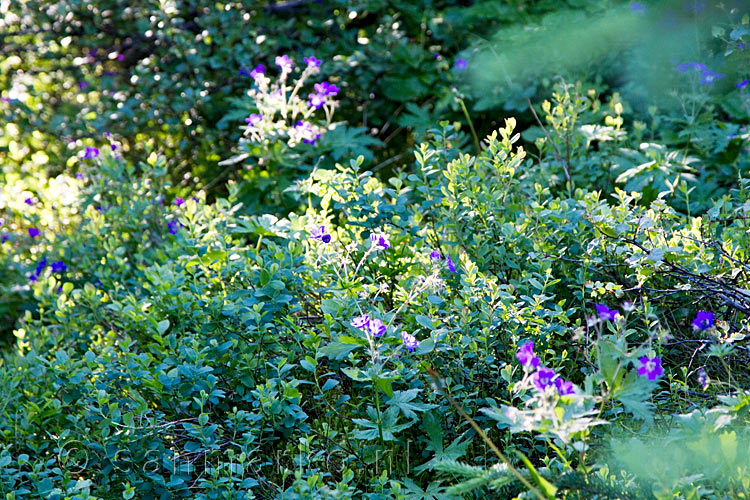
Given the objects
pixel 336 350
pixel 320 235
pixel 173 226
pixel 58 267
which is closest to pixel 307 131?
pixel 173 226

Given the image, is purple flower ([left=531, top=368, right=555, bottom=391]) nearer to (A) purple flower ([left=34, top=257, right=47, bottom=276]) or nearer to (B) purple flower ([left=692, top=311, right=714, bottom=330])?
(B) purple flower ([left=692, top=311, right=714, bottom=330])

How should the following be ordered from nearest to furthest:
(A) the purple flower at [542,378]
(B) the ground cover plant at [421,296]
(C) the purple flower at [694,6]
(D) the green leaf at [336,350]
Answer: (A) the purple flower at [542,378] → (B) the ground cover plant at [421,296] → (D) the green leaf at [336,350] → (C) the purple flower at [694,6]

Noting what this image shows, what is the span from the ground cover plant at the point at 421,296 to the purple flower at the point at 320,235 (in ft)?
0.21

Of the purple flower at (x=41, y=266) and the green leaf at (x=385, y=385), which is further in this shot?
the purple flower at (x=41, y=266)

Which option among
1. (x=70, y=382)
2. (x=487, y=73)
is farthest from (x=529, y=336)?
→ (x=487, y=73)

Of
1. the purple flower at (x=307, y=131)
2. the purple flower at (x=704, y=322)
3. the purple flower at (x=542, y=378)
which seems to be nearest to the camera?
the purple flower at (x=542, y=378)

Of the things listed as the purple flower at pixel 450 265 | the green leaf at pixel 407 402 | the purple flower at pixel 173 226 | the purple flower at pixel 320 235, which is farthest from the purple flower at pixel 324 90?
the green leaf at pixel 407 402

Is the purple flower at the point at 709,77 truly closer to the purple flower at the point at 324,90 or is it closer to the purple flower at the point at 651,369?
the purple flower at the point at 324,90

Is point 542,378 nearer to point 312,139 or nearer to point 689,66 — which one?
point 312,139

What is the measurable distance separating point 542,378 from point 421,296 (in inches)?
31.3

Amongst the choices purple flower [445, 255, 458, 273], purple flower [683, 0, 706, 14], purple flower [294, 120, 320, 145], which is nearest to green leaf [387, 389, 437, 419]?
purple flower [445, 255, 458, 273]

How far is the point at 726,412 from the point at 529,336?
24.8 inches

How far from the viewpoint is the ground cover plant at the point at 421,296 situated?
1.81 m

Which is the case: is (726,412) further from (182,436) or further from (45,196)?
(45,196)
